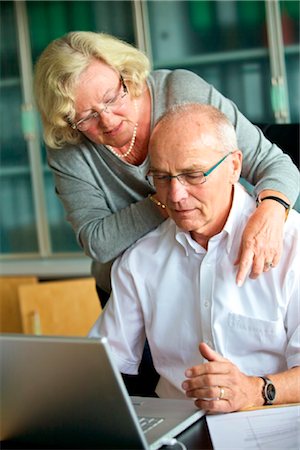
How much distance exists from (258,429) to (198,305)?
487 mm

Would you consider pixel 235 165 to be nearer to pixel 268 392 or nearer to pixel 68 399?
pixel 268 392

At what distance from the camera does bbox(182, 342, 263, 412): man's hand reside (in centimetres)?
137

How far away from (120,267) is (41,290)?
226 cm

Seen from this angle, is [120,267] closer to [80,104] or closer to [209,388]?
[80,104]

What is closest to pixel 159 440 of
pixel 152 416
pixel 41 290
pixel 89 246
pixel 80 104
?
pixel 152 416

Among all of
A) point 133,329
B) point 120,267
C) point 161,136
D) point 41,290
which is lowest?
point 41,290

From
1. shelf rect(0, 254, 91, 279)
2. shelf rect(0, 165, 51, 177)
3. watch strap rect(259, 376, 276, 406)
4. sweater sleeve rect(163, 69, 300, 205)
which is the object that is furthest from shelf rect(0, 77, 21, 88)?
watch strap rect(259, 376, 276, 406)

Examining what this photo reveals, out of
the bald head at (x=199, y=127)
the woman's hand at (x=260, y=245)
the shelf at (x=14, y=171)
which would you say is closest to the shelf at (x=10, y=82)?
the shelf at (x=14, y=171)

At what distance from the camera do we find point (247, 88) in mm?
4004

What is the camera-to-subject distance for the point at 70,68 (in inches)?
73.7

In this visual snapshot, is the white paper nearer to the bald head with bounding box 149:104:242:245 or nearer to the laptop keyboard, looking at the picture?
the laptop keyboard

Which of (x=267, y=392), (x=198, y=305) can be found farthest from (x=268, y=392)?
(x=198, y=305)

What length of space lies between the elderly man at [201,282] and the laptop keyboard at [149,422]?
19 centimetres

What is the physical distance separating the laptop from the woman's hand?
38 cm
